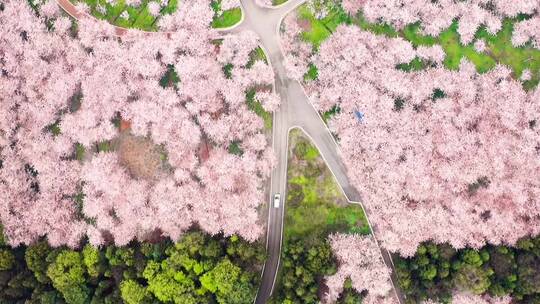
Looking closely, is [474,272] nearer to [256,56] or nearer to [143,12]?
[256,56]

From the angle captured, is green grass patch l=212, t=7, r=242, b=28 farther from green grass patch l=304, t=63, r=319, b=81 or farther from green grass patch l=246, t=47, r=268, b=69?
green grass patch l=304, t=63, r=319, b=81

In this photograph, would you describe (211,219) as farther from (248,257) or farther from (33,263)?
(33,263)

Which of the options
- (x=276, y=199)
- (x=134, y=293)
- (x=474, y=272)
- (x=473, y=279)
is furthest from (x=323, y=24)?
(x=134, y=293)

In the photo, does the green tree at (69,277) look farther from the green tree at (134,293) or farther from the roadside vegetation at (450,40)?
the roadside vegetation at (450,40)


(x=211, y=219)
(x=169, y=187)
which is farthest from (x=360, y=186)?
(x=169, y=187)

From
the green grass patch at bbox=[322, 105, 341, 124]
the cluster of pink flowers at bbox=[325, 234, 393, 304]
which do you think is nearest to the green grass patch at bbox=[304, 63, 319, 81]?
the green grass patch at bbox=[322, 105, 341, 124]

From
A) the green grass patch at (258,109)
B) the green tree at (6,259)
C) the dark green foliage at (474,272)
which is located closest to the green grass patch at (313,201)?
the green grass patch at (258,109)
